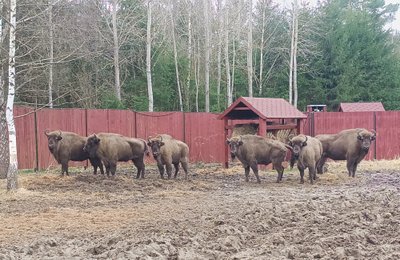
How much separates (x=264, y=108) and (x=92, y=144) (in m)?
6.32

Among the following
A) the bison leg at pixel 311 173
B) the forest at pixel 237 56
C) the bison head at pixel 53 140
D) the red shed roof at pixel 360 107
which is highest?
the forest at pixel 237 56

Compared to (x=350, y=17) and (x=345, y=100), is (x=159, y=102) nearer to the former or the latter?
(x=345, y=100)

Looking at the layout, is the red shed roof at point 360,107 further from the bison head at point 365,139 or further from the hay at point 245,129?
the bison head at point 365,139

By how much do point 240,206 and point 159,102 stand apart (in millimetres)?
25686

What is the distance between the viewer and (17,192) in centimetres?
1262

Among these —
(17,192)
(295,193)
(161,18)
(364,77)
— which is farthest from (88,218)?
(364,77)

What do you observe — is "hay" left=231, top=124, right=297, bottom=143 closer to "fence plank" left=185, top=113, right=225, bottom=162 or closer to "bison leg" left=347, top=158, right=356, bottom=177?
"bison leg" left=347, top=158, right=356, bottom=177

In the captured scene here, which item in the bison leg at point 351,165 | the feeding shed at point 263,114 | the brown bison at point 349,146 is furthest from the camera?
the feeding shed at point 263,114

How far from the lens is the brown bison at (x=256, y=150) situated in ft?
50.1

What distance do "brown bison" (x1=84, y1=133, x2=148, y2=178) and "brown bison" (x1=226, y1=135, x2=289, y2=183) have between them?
3.21m

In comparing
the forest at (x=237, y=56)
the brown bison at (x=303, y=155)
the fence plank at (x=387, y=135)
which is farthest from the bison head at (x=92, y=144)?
the forest at (x=237, y=56)

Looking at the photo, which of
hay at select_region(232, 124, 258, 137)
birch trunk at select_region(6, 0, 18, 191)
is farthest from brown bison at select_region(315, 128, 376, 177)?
birch trunk at select_region(6, 0, 18, 191)

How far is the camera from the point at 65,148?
16.3 metres

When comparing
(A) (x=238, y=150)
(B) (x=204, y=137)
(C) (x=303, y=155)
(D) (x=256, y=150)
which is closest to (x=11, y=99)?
(A) (x=238, y=150)
